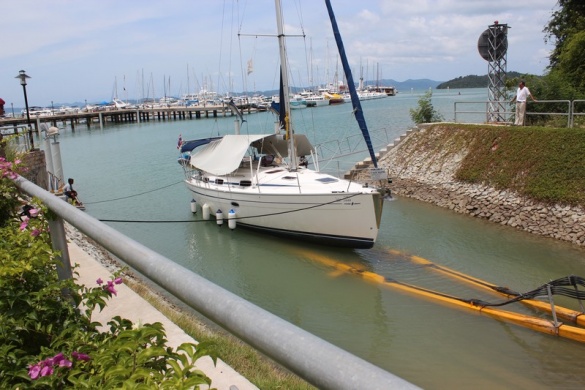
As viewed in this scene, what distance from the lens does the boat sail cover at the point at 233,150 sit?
775 inches

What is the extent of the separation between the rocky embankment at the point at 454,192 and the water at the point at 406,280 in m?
0.63

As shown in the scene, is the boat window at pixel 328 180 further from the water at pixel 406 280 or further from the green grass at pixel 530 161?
the green grass at pixel 530 161

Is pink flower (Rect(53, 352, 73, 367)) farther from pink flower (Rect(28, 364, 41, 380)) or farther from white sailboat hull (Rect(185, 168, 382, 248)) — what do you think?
white sailboat hull (Rect(185, 168, 382, 248))

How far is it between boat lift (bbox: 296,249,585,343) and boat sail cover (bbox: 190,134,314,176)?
7431 millimetres

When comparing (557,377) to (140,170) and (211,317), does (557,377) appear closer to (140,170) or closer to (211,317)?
(211,317)

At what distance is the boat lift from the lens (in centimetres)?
972

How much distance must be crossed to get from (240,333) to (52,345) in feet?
5.24

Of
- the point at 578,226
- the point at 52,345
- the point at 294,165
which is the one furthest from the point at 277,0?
the point at 52,345

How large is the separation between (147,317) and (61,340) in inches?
170

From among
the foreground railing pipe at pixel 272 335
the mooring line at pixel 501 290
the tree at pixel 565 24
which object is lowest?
the mooring line at pixel 501 290

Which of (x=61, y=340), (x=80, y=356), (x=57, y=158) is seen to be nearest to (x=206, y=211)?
(x=57, y=158)

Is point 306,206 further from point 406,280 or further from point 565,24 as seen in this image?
point 565,24

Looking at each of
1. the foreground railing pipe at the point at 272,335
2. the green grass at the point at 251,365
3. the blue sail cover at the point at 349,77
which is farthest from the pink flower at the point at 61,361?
the blue sail cover at the point at 349,77

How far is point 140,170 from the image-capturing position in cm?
3897
